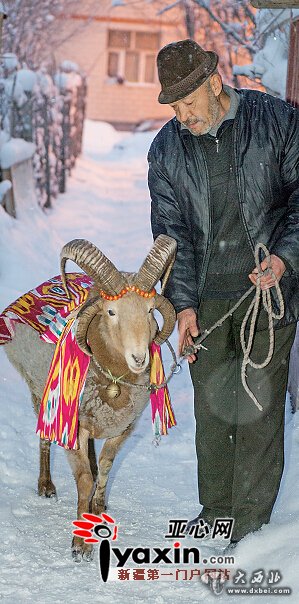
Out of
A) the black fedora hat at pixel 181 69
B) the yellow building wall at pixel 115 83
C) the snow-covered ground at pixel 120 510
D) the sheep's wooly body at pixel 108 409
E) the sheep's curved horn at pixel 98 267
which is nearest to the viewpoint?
the black fedora hat at pixel 181 69

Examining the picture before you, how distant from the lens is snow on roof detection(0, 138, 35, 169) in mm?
11288

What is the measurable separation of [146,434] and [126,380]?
6.37 feet

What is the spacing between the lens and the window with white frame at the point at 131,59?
3569 cm

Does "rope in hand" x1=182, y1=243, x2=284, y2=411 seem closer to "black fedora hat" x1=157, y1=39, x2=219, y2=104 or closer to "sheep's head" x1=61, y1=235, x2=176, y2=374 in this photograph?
"sheep's head" x1=61, y1=235, x2=176, y2=374

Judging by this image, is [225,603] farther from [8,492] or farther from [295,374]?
[295,374]

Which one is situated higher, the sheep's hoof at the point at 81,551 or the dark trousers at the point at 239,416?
the dark trousers at the point at 239,416

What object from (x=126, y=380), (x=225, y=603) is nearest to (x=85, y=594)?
(x=225, y=603)

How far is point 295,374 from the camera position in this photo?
21.1 feet

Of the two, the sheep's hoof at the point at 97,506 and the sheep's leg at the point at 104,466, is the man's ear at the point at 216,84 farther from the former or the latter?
the sheep's hoof at the point at 97,506

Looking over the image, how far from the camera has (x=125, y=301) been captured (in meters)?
4.35

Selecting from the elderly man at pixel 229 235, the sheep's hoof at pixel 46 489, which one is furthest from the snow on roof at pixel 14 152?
the elderly man at pixel 229 235

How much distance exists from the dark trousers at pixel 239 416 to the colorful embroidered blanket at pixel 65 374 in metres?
0.23

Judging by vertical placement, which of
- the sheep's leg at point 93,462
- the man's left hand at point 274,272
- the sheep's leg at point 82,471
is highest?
the man's left hand at point 274,272

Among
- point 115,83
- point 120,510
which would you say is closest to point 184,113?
point 120,510
